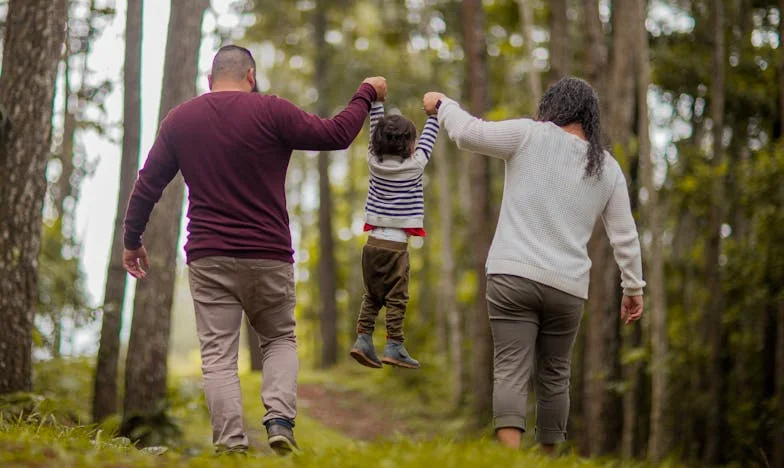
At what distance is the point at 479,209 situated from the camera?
16.4 m

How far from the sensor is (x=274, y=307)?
5.55 metres

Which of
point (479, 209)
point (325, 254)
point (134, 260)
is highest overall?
point (479, 209)

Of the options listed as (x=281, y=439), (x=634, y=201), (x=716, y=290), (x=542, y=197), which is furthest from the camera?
(x=634, y=201)

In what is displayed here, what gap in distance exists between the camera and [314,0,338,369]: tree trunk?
23.4 meters

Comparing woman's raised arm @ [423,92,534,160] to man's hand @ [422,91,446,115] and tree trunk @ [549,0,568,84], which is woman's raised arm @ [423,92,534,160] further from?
tree trunk @ [549,0,568,84]

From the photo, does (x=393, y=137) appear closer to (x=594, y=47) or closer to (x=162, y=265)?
(x=162, y=265)

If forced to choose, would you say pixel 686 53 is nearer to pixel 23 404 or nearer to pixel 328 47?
pixel 328 47

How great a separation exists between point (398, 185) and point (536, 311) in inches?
46.9

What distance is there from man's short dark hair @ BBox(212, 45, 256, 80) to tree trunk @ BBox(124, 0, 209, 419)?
3768mm

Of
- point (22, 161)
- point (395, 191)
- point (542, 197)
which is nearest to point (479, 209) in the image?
point (22, 161)

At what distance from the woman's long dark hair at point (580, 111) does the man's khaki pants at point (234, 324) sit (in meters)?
1.83

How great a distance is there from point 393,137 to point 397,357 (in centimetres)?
138

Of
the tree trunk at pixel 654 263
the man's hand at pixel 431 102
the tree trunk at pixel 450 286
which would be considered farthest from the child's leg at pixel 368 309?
the tree trunk at pixel 450 286

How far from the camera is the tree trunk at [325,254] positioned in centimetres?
2341
